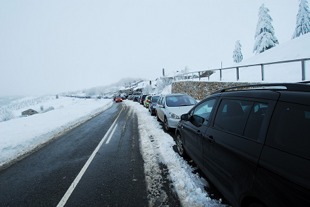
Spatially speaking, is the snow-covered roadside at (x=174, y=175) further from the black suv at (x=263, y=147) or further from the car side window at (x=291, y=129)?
the car side window at (x=291, y=129)

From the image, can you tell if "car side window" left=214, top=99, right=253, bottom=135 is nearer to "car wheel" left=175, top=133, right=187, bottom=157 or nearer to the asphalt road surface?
the asphalt road surface

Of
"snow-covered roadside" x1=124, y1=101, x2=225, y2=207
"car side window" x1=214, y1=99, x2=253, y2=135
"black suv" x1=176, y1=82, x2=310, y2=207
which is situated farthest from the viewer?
"snow-covered roadside" x1=124, y1=101, x2=225, y2=207

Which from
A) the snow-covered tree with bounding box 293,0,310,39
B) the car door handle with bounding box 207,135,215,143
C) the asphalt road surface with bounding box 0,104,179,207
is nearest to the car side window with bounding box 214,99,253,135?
the car door handle with bounding box 207,135,215,143

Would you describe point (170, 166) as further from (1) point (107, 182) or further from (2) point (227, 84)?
(2) point (227, 84)

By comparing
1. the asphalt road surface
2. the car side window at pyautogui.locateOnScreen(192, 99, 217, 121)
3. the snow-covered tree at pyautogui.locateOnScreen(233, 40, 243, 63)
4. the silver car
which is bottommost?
the asphalt road surface

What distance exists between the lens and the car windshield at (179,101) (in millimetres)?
10389

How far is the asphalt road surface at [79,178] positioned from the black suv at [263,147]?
1331 millimetres

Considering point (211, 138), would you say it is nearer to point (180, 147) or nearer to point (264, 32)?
point (180, 147)

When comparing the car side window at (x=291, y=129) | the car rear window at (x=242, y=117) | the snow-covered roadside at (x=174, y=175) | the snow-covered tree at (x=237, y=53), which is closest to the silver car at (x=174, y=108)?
the snow-covered roadside at (x=174, y=175)

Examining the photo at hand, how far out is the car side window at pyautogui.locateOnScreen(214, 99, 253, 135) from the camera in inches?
114

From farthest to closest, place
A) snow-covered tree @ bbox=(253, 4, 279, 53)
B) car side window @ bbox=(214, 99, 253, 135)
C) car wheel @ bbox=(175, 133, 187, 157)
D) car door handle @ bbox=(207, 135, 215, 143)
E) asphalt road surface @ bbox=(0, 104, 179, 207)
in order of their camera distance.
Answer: snow-covered tree @ bbox=(253, 4, 279, 53) < car wheel @ bbox=(175, 133, 187, 157) < asphalt road surface @ bbox=(0, 104, 179, 207) < car door handle @ bbox=(207, 135, 215, 143) < car side window @ bbox=(214, 99, 253, 135)

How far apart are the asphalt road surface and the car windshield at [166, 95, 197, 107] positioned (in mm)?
3731

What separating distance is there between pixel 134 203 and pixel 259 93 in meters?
2.81

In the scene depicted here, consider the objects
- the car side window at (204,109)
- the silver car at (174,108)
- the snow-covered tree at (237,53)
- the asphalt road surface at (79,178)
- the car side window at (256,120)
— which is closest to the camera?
the car side window at (256,120)
